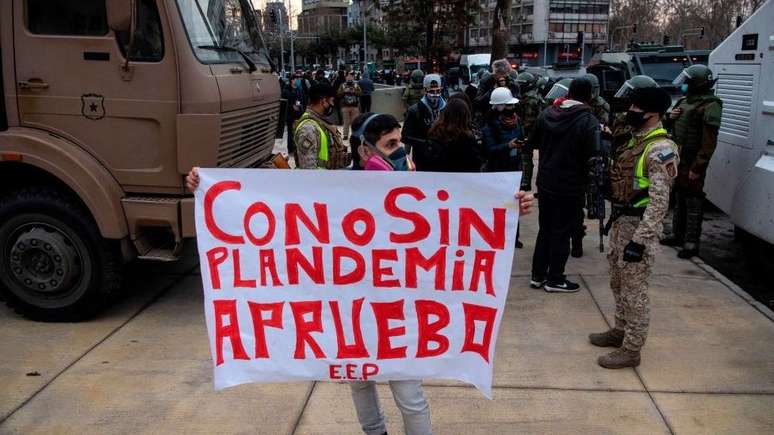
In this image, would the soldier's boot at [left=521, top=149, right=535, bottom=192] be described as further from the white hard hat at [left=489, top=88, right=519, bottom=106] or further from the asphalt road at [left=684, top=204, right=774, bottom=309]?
the white hard hat at [left=489, top=88, right=519, bottom=106]

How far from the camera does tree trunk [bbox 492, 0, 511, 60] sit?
68.0ft

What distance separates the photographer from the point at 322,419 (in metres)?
3.62

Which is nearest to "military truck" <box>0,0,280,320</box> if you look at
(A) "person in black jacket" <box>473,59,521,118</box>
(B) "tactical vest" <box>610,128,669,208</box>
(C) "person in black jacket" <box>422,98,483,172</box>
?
(C) "person in black jacket" <box>422,98,483,172</box>

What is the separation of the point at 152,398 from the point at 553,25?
103 m

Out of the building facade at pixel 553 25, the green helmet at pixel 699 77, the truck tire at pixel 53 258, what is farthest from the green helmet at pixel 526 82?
the building facade at pixel 553 25

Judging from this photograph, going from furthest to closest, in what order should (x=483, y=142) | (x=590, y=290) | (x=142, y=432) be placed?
(x=483, y=142) → (x=590, y=290) → (x=142, y=432)

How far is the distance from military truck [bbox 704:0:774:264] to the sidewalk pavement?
83cm

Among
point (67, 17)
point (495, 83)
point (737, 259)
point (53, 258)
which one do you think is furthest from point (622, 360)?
point (495, 83)

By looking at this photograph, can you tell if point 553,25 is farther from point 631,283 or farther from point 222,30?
point 631,283

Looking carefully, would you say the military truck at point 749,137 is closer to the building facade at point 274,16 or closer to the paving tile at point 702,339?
the paving tile at point 702,339

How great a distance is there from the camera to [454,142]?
5.52m

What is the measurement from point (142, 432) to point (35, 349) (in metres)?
1.53

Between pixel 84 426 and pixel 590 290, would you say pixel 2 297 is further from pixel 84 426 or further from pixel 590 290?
pixel 590 290

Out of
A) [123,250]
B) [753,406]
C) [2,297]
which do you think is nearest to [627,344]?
[753,406]
